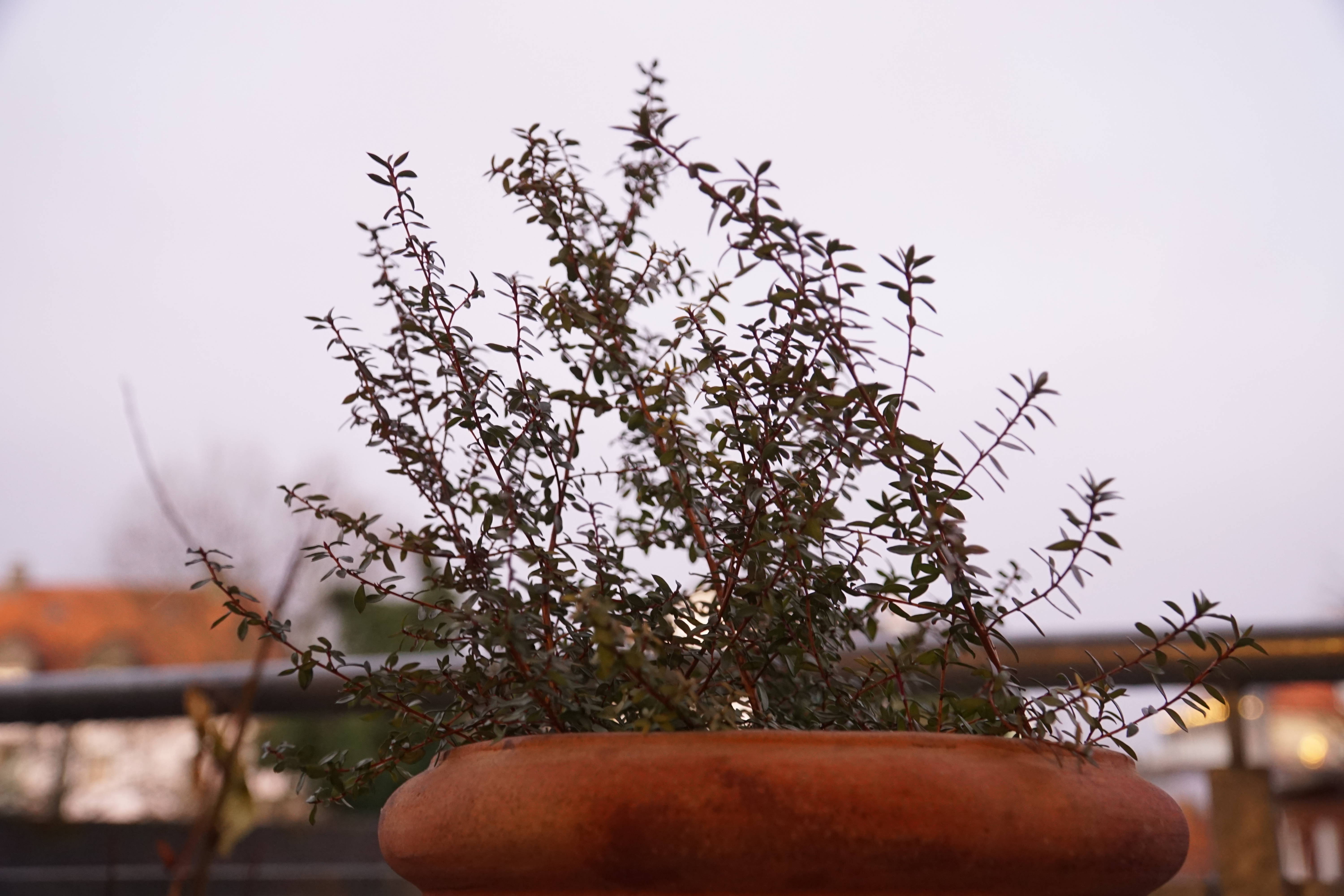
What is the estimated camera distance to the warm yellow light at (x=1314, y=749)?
3.58 meters

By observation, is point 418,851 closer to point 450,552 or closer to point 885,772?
point 450,552

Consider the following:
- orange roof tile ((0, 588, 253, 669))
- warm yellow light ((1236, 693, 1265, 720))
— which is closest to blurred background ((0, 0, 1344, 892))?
warm yellow light ((1236, 693, 1265, 720))

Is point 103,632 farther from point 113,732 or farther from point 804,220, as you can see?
point 804,220

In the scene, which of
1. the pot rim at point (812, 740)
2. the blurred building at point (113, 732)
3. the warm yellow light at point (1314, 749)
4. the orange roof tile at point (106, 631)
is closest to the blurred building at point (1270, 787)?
the pot rim at point (812, 740)

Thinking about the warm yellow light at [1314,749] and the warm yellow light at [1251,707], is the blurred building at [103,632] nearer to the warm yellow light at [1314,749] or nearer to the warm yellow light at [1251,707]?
the warm yellow light at [1314,749]

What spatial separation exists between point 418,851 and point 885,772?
42cm

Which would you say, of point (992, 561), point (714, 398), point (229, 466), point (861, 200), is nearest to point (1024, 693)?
point (992, 561)

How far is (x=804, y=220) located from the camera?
927mm

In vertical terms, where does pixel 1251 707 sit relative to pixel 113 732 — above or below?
above

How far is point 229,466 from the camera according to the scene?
14.5m

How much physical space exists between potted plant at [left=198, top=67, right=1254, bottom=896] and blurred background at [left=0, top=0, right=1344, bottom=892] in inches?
2.2

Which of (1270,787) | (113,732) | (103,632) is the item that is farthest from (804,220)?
(103,632)

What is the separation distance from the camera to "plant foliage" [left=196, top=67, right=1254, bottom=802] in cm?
88

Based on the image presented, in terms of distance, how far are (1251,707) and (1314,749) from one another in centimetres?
207
